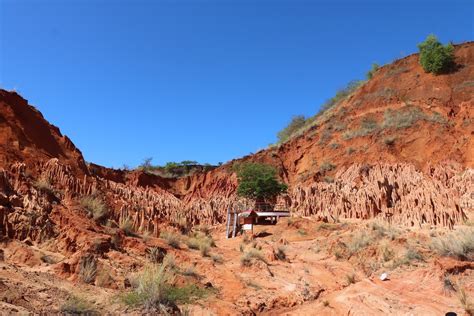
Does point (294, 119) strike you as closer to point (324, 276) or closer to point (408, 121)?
point (408, 121)

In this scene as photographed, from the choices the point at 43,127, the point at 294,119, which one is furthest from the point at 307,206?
the point at 294,119

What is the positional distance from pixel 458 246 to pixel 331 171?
62.0 ft

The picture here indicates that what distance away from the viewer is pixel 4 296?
18.5 feet

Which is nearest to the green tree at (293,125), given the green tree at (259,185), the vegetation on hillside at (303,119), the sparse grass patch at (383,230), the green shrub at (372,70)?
the vegetation on hillside at (303,119)

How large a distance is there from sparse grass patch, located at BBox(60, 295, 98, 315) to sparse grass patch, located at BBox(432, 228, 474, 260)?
402 inches

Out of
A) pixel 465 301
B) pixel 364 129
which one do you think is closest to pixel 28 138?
pixel 465 301

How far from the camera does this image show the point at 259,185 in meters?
29.1

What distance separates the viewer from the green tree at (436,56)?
34.5 meters

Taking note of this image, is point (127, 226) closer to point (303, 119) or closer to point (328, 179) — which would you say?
point (328, 179)

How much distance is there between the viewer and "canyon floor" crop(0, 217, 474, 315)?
22.7 feet

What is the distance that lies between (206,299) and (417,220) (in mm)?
13526

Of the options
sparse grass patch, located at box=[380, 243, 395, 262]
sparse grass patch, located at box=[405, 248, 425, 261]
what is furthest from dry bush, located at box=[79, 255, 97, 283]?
sparse grass patch, located at box=[405, 248, 425, 261]

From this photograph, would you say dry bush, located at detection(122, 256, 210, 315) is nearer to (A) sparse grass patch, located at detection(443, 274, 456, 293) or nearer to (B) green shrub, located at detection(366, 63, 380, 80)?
(A) sparse grass patch, located at detection(443, 274, 456, 293)

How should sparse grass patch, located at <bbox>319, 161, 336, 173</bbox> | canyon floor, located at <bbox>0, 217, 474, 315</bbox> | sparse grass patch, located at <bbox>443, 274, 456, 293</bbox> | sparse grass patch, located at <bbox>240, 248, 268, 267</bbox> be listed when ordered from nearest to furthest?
canyon floor, located at <bbox>0, 217, 474, 315</bbox>
sparse grass patch, located at <bbox>443, 274, 456, 293</bbox>
sparse grass patch, located at <bbox>240, 248, 268, 267</bbox>
sparse grass patch, located at <bbox>319, 161, 336, 173</bbox>
